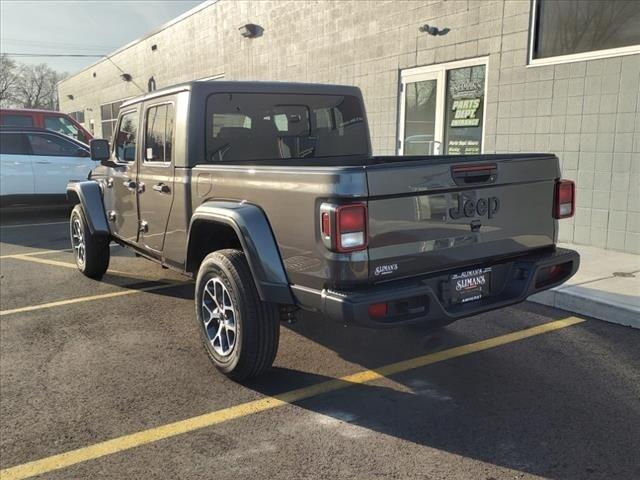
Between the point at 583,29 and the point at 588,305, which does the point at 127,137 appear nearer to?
the point at 588,305

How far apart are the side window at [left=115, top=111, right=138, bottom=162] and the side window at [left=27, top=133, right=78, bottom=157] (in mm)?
6243

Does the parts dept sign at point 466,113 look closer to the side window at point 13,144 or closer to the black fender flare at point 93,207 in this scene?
the black fender flare at point 93,207

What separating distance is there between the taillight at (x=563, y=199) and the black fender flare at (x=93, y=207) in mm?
4472

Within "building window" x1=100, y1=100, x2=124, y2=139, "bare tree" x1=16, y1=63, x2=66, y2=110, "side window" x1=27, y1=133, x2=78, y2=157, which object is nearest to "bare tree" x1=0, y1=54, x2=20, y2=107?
"bare tree" x1=16, y1=63, x2=66, y2=110

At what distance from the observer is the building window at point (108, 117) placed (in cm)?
2841

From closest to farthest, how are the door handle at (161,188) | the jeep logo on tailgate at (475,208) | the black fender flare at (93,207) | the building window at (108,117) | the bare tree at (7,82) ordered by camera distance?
the jeep logo on tailgate at (475,208) < the door handle at (161,188) < the black fender flare at (93,207) < the building window at (108,117) < the bare tree at (7,82)

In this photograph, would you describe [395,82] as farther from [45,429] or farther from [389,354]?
[45,429]

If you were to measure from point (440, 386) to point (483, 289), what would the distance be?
71cm

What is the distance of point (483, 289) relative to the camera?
3.56m

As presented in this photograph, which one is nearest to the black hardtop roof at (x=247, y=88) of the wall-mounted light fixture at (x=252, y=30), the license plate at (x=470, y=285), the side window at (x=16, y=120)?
the license plate at (x=470, y=285)

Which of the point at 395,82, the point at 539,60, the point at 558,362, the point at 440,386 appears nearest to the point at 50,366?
the point at 440,386

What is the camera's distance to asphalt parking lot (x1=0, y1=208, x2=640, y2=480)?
2883 mm

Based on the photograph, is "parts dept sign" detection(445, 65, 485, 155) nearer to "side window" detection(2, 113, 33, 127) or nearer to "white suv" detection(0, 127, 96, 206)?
"white suv" detection(0, 127, 96, 206)

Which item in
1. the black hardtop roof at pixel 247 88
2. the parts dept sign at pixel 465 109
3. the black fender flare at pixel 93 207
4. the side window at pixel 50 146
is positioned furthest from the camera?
the side window at pixel 50 146
